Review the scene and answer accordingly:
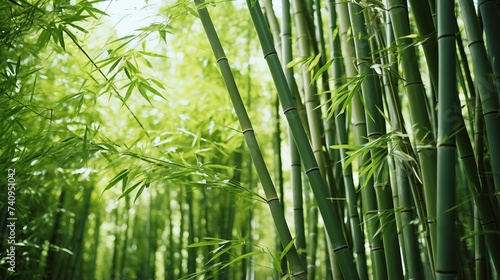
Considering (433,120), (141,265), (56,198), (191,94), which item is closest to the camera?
(433,120)

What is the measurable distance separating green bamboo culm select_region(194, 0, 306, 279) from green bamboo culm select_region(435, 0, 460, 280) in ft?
1.45

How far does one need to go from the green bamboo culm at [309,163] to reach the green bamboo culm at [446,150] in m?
0.31

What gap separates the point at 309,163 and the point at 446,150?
42 centimetres

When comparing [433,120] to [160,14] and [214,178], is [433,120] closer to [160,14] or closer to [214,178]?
[214,178]

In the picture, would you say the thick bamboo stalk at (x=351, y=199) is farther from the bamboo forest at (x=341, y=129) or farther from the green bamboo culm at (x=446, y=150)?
the green bamboo culm at (x=446, y=150)

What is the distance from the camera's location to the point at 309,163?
1387 mm

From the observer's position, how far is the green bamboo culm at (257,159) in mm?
1400

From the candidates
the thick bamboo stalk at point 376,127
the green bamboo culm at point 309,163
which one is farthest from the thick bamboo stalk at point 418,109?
the green bamboo culm at point 309,163

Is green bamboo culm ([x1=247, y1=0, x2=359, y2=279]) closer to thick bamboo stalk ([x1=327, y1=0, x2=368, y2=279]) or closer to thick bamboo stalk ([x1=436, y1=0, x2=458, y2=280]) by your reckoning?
thick bamboo stalk ([x1=327, y1=0, x2=368, y2=279])

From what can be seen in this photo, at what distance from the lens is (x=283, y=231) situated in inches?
55.2

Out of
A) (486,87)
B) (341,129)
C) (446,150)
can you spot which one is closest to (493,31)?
(486,87)

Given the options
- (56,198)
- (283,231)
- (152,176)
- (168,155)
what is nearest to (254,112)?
(56,198)

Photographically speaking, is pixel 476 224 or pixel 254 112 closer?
pixel 476 224

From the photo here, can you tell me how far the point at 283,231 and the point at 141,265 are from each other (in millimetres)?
4415
